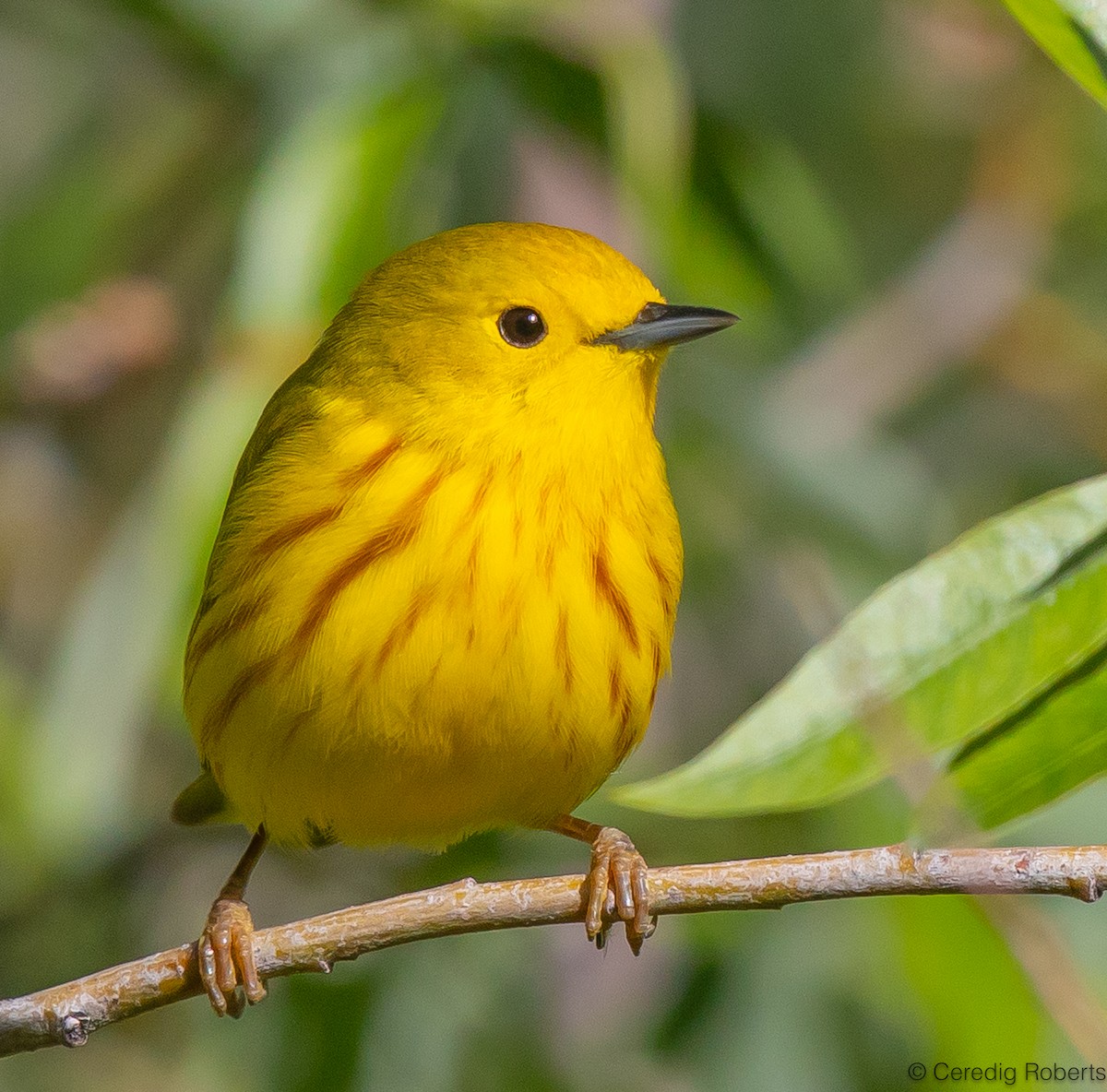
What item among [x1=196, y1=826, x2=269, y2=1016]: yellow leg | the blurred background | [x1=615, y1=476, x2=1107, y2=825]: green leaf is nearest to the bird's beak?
the blurred background

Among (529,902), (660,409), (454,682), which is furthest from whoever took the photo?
(660,409)

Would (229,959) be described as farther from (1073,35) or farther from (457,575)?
(1073,35)

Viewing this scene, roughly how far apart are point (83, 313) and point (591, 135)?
1414 millimetres

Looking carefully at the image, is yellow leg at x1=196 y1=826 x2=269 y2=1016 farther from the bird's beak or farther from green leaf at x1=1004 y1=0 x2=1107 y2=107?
green leaf at x1=1004 y1=0 x2=1107 y2=107

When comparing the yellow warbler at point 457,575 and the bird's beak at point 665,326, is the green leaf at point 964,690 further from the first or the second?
the bird's beak at point 665,326

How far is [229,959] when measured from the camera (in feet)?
9.66

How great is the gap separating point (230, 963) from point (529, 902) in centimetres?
81

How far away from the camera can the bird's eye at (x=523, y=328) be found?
2945 millimetres

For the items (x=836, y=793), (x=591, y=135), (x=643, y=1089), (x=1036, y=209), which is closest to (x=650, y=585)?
(x=836, y=793)

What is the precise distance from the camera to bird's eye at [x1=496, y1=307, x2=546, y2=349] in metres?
2.95

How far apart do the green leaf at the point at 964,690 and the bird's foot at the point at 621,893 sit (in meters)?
0.73

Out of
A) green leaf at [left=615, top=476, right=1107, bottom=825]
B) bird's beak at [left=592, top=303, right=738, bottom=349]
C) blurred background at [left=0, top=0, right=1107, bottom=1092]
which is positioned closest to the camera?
green leaf at [left=615, top=476, right=1107, bottom=825]

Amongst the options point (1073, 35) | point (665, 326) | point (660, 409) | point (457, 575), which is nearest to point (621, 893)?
point (457, 575)

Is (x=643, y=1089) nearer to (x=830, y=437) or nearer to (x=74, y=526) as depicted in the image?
(x=830, y=437)
